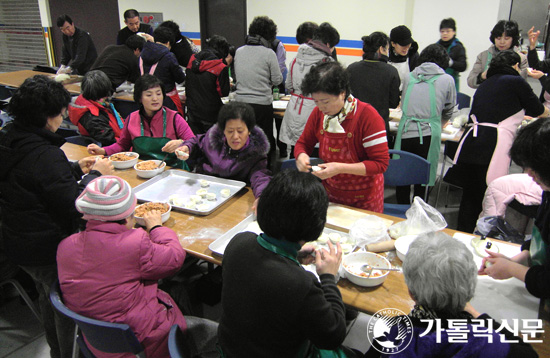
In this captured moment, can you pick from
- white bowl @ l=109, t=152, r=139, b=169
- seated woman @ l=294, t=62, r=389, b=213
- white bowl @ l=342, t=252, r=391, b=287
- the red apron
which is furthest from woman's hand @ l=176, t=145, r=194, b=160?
white bowl @ l=342, t=252, r=391, b=287

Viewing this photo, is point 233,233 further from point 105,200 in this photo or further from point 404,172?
point 404,172

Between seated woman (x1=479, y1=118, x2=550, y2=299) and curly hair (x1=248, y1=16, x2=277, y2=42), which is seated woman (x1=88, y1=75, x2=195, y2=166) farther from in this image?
seated woman (x1=479, y1=118, x2=550, y2=299)

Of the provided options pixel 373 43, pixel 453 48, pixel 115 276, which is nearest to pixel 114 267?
pixel 115 276

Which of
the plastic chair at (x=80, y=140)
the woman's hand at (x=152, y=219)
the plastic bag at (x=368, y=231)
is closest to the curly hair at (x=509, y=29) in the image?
the plastic bag at (x=368, y=231)

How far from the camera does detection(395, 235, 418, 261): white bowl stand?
1.99 m

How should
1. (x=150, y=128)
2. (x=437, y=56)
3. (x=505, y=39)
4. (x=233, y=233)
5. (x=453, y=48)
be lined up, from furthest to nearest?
(x=453, y=48), (x=505, y=39), (x=437, y=56), (x=150, y=128), (x=233, y=233)

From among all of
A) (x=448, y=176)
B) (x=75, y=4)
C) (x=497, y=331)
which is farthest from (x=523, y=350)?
(x=75, y=4)

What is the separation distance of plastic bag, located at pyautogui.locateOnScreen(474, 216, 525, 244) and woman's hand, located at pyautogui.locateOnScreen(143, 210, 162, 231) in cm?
189

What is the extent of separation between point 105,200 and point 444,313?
1.41m

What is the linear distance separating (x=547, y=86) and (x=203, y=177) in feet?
12.4

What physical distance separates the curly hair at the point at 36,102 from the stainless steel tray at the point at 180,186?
75 centimetres

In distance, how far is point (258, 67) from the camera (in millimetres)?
4660

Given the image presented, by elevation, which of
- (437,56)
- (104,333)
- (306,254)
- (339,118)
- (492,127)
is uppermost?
(437,56)

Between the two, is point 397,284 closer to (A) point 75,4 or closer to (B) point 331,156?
(B) point 331,156
